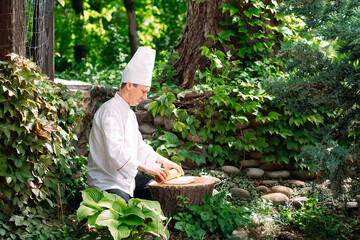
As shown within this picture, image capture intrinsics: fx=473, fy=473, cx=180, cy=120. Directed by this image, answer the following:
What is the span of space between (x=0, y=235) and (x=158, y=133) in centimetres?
256

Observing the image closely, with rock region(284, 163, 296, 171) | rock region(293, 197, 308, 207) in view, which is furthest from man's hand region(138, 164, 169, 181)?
rock region(284, 163, 296, 171)

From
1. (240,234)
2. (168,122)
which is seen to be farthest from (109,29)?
(240,234)

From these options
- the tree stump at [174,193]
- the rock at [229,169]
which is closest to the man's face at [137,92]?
the tree stump at [174,193]

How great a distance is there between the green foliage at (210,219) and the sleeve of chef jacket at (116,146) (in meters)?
0.59

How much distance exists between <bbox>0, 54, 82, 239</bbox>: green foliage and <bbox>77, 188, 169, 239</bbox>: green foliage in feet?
2.40

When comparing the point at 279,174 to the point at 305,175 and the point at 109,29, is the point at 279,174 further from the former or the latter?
the point at 109,29

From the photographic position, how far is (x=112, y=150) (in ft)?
12.5

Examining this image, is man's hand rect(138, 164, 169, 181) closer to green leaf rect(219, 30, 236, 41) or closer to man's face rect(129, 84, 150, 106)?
man's face rect(129, 84, 150, 106)

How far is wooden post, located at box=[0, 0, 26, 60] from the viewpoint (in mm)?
4074

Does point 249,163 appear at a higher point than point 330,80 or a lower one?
lower

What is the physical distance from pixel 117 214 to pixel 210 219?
1.05 metres

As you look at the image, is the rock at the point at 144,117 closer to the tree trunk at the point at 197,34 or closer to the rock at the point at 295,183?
the tree trunk at the point at 197,34

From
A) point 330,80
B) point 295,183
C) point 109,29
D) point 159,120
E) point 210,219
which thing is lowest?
point 295,183

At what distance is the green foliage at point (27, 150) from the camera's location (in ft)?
12.1
